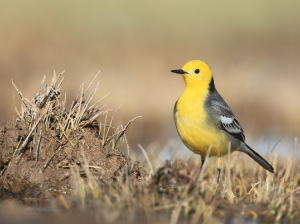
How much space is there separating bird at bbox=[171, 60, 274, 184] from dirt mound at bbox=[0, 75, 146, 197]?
42.5 inches

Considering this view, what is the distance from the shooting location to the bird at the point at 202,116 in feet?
18.9

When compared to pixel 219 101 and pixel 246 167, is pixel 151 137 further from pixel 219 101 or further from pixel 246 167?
pixel 219 101

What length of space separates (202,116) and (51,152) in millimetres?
2346

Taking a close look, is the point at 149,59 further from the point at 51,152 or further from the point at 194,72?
the point at 51,152

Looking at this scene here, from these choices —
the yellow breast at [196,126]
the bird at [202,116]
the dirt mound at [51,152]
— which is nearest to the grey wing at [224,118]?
the bird at [202,116]

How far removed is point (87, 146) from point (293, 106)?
34.3ft

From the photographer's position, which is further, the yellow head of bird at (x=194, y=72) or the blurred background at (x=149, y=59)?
the blurred background at (x=149, y=59)

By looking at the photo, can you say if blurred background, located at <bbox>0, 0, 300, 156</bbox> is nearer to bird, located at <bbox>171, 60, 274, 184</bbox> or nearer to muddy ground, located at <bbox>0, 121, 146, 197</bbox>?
bird, located at <bbox>171, 60, 274, 184</bbox>

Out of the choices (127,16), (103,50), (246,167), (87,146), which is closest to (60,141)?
(87,146)

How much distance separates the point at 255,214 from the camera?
3.82 m

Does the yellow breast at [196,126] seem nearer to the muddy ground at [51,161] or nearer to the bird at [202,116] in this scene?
the bird at [202,116]

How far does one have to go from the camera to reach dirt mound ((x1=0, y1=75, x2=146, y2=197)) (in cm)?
470

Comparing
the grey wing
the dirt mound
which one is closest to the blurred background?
the grey wing

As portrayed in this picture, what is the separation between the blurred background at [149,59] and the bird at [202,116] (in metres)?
4.55
